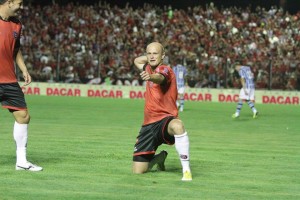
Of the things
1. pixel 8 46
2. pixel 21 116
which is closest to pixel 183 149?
pixel 21 116

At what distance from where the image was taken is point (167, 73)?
→ 9.16m

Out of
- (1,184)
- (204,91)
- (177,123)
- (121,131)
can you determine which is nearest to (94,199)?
A: (1,184)

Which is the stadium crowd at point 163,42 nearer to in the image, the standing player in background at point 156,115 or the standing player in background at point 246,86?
the standing player in background at point 246,86

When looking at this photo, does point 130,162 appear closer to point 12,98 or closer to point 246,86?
point 12,98

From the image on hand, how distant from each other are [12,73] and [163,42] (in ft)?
95.3

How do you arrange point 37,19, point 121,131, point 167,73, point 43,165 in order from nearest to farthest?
point 167,73
point 43,165
point 121,131
point 37,19

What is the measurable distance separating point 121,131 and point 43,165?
6807 millimetres

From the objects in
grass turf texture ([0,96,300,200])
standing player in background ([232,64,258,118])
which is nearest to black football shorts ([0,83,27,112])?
grass turf texture ([0,96,300,200])

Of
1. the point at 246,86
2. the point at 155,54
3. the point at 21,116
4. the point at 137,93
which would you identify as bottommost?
the point at 137,93

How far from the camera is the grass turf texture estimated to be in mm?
8109

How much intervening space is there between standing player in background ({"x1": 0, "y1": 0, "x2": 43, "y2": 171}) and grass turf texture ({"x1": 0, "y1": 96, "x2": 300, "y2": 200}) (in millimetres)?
407

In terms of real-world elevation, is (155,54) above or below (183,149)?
above

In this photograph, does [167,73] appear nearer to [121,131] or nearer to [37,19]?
[121,131]

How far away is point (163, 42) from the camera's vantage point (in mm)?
38438
